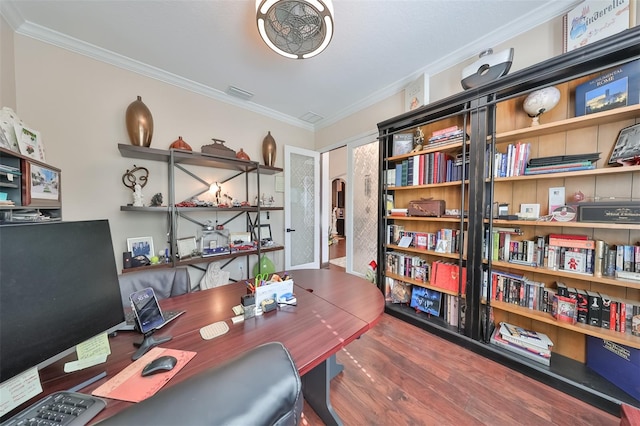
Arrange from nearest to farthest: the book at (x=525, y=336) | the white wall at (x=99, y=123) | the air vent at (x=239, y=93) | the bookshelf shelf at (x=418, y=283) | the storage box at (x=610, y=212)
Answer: the storage box at (x=610, y=212) < the book at (x=525, y=336) < the white wall at (x=99, y=123) < the bookshelf shelf at (x=418, y=283) < the air vent at (x=239, y=93)

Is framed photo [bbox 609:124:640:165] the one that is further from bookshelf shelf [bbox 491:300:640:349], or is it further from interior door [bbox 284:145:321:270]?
interior door [bbox 284:145:321:270]

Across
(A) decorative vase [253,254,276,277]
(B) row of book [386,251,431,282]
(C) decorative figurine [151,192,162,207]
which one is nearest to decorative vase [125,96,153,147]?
(C) decorative figurine [151,192,162,207]

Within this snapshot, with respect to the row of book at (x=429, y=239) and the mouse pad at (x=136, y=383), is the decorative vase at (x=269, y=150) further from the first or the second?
the mouse pad at (x=136, y=383)

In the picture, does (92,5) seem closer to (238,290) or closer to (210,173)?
(210,173)

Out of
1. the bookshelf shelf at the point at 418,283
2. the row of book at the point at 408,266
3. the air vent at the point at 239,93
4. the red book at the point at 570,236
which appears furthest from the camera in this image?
the air vent at the point at 239,93

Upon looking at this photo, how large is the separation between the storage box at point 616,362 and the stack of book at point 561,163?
3.81 ft

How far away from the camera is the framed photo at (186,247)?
2.38m

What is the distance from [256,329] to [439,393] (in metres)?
1.38

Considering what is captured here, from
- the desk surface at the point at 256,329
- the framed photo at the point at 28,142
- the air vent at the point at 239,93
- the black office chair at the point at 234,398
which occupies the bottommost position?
the desk surface at the point at 256,329

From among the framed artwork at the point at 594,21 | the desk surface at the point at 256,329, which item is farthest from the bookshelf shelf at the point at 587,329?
the framed artwork at the point at 594,21

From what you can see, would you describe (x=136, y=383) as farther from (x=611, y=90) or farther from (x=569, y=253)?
(x=611, y=90)

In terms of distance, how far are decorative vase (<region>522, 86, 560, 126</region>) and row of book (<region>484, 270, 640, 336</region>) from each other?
1.26 meters

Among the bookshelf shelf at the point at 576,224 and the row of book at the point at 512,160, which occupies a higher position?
the row of book at the point at 512,160

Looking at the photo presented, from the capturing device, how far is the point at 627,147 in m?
1.31
